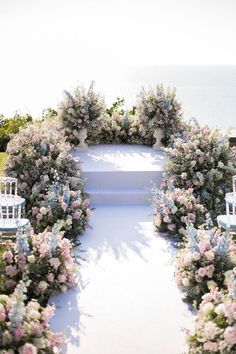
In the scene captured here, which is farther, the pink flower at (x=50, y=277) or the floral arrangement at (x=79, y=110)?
the floral arrangement at (x=79, y=110)

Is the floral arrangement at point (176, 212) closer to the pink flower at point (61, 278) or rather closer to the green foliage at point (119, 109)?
the pink flower at point (61, 278)

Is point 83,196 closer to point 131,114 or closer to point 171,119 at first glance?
point 171,119

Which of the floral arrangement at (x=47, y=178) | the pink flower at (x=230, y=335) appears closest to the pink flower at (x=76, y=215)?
Result: the floral arrangement at (x=47, y=178)

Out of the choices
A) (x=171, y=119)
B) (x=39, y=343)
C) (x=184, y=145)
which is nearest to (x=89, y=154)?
(x=171, y=119)

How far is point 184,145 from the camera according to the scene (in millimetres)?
8656

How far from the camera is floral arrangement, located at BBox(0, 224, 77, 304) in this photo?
17.4ft

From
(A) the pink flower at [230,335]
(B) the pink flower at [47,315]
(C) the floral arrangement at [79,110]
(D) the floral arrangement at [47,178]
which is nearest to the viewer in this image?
(A) the pink flower at [230,335]

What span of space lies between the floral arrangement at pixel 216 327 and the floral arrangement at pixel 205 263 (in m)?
0.79

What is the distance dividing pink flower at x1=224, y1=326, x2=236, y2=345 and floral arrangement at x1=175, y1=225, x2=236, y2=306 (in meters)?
1.26

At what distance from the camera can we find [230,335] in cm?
385

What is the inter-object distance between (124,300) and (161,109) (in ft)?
19.6

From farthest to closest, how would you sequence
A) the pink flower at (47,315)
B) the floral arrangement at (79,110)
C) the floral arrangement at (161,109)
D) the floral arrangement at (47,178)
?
1. the floral arrangement at (161,109)
2. the floral arrangement at (79,110)
3. the floral arrangement at (47,178)
4. the pink flower at (47,315)

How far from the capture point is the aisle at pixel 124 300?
4633 mm

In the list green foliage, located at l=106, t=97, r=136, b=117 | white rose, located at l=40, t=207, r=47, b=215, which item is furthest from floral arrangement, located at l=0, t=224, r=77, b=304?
green foliage, located at l=106, t=97, r=136, b=117
